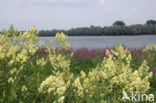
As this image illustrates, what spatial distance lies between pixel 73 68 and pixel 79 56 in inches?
50.3

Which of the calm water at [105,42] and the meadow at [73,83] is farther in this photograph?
the calm water at [105,42]

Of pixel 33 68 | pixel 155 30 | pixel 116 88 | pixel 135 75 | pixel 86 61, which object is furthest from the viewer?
pixel 155 30

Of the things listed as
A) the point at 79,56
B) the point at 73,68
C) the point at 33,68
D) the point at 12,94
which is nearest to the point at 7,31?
the point at 33,68

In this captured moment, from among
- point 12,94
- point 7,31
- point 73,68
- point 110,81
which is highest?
point 7,31

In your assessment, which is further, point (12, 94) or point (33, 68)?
point (33, 68)

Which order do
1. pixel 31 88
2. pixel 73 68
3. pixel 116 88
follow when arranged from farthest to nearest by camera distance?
pixel 73 68
pixel 31 88
pixel 116 88

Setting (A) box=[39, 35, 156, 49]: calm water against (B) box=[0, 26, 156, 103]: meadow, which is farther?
(A) box=[39, 35, 156, 49]: calm water

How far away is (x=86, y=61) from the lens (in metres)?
10.2

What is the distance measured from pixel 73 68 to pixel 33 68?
2.04 m

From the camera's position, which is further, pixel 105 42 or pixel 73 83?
pixel 105 42

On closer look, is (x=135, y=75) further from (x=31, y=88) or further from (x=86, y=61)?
(x=86, y=61)

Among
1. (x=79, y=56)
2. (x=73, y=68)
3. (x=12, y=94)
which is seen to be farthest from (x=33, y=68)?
(x=12, y=94)

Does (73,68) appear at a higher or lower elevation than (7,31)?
lower

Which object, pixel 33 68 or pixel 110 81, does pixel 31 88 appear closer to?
pixel 110 81
